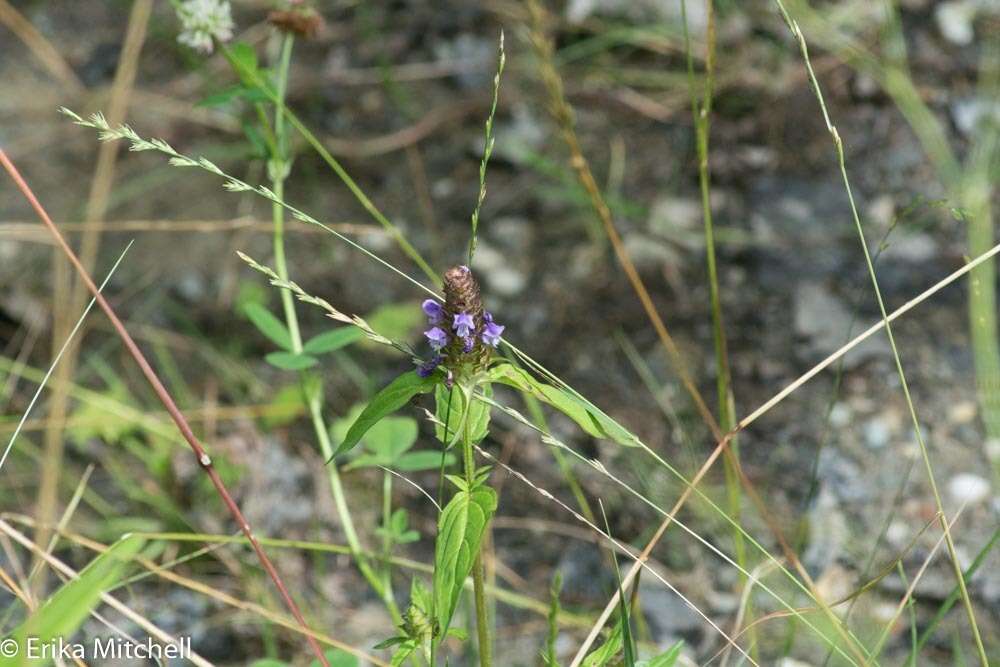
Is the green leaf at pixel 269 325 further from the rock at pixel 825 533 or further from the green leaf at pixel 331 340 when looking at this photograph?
the rock at pixel 825 533

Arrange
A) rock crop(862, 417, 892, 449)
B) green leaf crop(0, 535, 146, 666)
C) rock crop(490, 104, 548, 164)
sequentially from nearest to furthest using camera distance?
green leaf crop(0, 535, 146, 666) < rock crop(862, 417, 892, 449) < rock crop(490, 104, 548, 164)

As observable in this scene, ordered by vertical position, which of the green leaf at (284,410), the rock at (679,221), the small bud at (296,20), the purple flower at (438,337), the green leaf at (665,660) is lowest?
the green leaf at (284,410)

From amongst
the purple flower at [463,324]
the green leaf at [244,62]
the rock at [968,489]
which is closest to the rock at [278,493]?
the green leaf at [244,62]

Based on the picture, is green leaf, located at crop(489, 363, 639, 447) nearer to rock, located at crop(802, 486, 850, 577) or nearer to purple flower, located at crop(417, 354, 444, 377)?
purple flower, located at crop(417, 354, 444, 377)

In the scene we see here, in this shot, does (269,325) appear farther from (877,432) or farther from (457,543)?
(877,432)

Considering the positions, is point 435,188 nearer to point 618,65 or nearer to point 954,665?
point 618,65

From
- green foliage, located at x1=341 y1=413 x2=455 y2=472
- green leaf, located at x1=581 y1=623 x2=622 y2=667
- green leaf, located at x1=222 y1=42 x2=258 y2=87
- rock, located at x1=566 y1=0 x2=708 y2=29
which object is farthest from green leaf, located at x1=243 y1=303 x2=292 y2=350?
rock, located at x1=566 y1=0 x2=708 y2=29

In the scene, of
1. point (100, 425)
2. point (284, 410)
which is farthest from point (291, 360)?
point (100, 425)

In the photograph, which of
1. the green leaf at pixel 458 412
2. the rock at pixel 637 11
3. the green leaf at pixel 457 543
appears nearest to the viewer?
the green leaf at pixel 457 543
